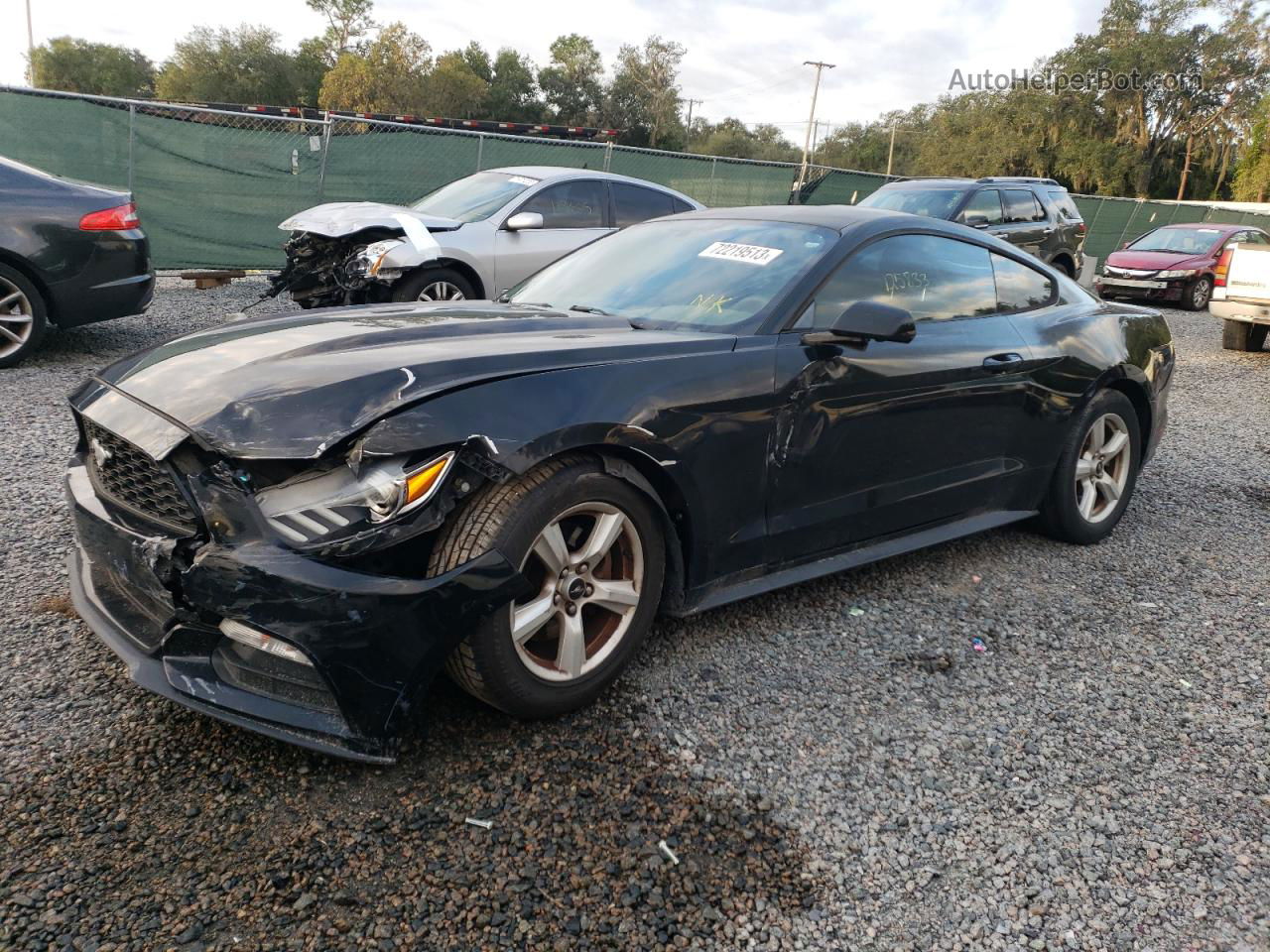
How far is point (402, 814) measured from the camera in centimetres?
238

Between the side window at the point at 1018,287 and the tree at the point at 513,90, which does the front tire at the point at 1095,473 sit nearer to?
the side window at the point at 1018,287

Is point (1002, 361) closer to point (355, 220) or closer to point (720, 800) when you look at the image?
point (720, 800)

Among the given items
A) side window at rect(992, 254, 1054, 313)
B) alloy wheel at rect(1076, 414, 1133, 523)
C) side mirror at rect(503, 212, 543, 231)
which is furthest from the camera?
side mirror at rect(503, 212, 543, 231)

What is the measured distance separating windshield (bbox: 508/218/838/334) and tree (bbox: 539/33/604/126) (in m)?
82.7

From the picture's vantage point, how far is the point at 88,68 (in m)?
82.5

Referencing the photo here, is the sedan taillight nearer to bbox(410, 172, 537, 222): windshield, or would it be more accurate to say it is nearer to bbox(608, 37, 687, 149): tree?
bbox(410, 172, 537, 222): windshield

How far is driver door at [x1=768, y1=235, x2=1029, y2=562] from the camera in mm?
3281

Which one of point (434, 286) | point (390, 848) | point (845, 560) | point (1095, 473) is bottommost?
point (390, 848)

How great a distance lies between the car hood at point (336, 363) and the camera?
2.41m

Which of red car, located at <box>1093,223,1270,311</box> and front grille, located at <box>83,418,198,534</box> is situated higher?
red car, located at <box>1093,223,1270,311</box>

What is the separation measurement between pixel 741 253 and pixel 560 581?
1608 mm

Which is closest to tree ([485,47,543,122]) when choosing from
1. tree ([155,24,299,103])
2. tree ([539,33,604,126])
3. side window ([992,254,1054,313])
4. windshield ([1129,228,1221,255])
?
tree ([539,33,604,126])

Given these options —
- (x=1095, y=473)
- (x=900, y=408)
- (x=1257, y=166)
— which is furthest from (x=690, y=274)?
(x=1257, y=166)

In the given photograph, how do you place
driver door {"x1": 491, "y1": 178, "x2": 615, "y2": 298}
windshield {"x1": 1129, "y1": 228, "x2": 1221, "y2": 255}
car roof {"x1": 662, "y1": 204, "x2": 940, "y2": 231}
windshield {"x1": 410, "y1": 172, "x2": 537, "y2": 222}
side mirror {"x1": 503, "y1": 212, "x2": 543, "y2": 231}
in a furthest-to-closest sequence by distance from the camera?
windshield {"x1": 1129, "y1": 228, "x2": 1221, "y2": 255}
windshield {"x1": 410, "y1": 172, "x2": 537, "y2": 222}
driver door {"x1": 491, "y1": 178, "x2": 615, "y2": 298}
side mirror {"x1": 503, "y1": 212, "x2": 543, "y2": 231}
car roof {"x1": 662, "y1": 204, "x2": 940, "y2": 231}
